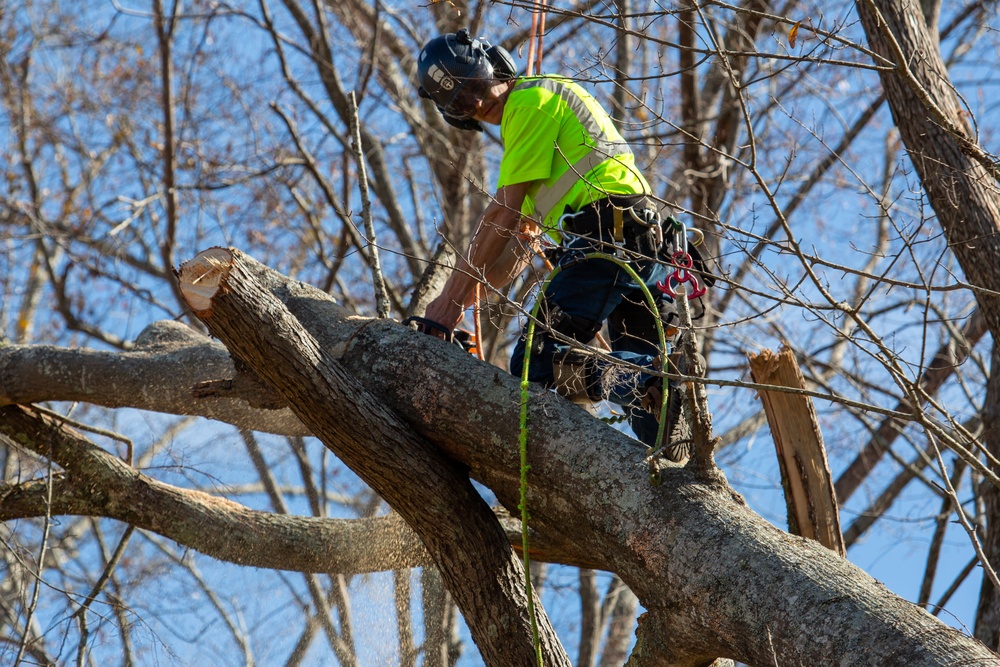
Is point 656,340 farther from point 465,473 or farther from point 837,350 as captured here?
point 837,350

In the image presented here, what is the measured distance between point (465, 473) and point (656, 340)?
3.10 feet

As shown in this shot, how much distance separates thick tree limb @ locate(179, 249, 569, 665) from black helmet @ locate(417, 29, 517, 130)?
1.07 m

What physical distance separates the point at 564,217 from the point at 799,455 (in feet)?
4.25

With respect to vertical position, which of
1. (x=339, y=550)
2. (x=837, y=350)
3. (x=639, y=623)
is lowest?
(x=639, y=623)

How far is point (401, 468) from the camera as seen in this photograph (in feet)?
10.3

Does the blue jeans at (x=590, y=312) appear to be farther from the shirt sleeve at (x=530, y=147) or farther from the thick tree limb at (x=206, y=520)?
the thick tree limb at (x=206, y=520)

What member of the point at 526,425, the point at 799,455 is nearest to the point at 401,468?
the point at 526,425

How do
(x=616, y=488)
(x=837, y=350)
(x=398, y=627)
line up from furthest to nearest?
(x=837, y=350), (x=398, y=627), (x=616, y=488)

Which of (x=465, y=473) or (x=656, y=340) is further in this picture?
(x=656, y=340)

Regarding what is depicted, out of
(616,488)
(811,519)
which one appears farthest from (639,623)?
(811,519)

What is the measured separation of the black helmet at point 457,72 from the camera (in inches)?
143

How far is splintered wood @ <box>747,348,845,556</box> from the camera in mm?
3625

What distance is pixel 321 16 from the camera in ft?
24.0

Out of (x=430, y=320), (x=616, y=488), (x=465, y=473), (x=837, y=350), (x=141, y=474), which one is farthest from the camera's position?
(x=837, y=350)
